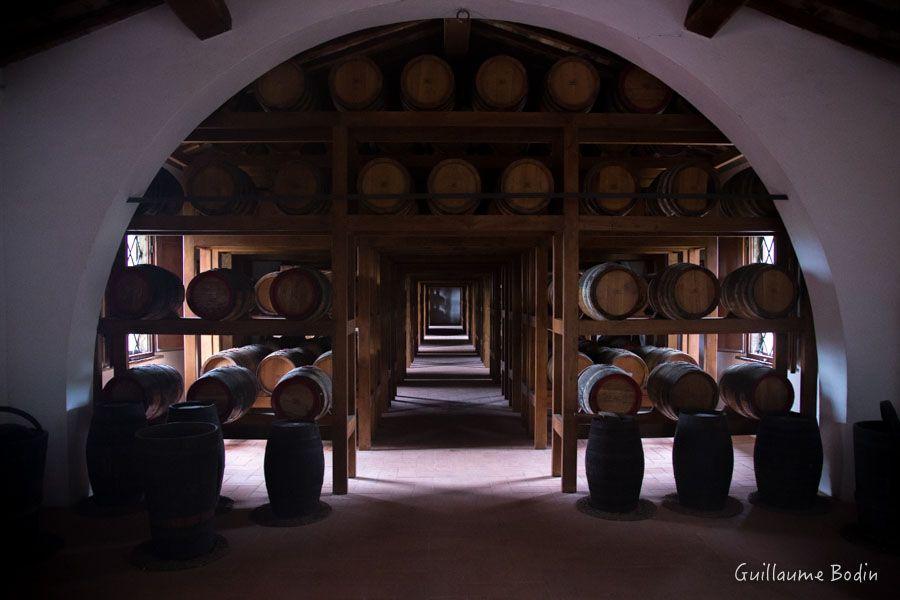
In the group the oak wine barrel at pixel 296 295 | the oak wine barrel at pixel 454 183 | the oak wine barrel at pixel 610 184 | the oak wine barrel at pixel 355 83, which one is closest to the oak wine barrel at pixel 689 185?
the oak wine barrel at pixel 610 184

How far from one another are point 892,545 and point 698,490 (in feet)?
4.09

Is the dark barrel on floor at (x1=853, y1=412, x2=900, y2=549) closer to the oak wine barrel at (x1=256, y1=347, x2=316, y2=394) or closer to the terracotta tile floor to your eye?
the terracotta tile floor

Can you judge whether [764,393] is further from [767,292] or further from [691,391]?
[767,292]

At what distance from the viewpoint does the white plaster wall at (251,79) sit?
4.73 metres

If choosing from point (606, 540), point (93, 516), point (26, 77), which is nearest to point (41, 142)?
point (26, 77)

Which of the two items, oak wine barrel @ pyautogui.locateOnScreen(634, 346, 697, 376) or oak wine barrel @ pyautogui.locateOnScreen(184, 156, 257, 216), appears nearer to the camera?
oak wine barrel @ pyautogui.locateOnScreen(184, 156, 257, 216)

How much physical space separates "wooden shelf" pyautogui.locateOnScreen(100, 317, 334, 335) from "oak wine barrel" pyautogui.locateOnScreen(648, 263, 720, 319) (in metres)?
3.03

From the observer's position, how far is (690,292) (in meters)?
5.56

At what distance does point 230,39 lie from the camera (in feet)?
15.5

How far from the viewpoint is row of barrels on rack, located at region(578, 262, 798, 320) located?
5492mm

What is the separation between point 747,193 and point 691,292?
3.94 feet

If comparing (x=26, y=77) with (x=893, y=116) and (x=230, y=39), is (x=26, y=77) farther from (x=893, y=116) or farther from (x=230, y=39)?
(x=893, y=116)

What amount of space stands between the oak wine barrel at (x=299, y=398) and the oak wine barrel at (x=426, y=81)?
8.66 feet

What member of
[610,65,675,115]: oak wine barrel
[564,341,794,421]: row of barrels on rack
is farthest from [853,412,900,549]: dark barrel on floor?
[610,65,675,115]: oak wine barrel
